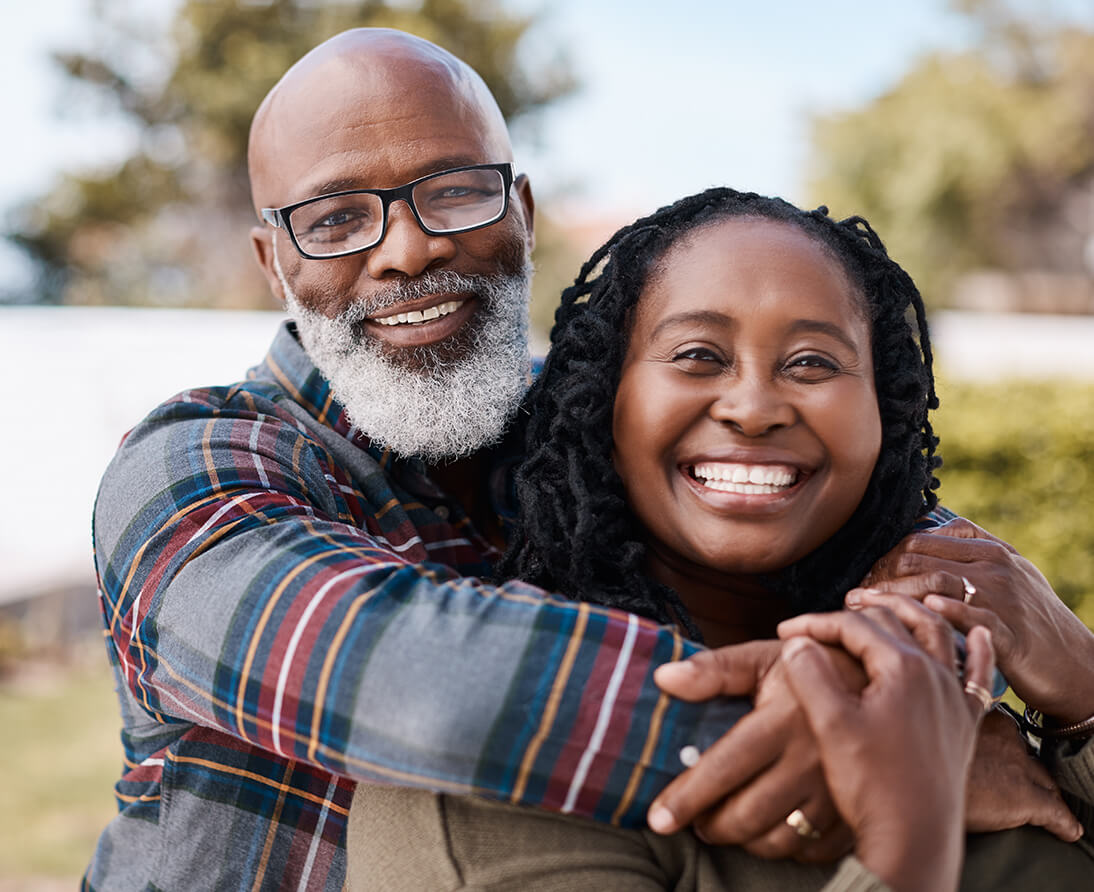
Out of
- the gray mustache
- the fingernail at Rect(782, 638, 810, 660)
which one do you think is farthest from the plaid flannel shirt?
the gray mustache

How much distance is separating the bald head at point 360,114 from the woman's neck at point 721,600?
1240 mm

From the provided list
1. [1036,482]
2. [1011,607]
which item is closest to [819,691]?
[1011,607]

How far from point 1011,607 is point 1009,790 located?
0.32 metres

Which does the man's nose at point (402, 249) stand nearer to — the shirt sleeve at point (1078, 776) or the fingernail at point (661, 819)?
the fingernail at point (661, 819)

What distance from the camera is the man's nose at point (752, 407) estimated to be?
190cm

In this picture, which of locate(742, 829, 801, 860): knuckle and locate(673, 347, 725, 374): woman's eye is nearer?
locate(742, 829, 801, 860): knuckle

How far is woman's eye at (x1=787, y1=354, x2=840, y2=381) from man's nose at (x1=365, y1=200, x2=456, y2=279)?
3.57 ft

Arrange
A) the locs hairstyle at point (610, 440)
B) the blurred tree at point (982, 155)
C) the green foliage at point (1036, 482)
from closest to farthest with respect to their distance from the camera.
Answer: the locs hairstyle at point (610, 440) < the green foliage at point (1036, 482) < the blurred tree at point (982, 155)

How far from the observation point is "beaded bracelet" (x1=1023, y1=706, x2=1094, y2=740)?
6.41 ft

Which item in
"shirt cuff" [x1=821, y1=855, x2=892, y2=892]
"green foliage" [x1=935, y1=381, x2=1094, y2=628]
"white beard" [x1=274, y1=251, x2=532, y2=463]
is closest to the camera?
"shirt cuff" [x1=821, y1=855, x2=892, y2=892]

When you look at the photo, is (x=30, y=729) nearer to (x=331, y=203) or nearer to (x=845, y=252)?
(x=331, y=203)

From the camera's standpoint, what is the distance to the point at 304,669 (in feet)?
5.32

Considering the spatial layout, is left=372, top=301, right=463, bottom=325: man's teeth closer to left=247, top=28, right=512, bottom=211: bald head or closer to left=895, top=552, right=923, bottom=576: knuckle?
left=247, top=28, right=512, bottom=211: bald head

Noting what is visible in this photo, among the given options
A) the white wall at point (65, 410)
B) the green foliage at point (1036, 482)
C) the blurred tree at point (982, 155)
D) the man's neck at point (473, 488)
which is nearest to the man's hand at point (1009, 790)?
the man's neck at point (473, 488)
